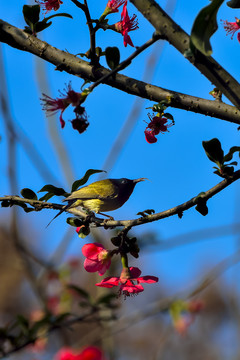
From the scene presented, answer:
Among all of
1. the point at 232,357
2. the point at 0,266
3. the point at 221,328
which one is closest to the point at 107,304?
the point at 232,357

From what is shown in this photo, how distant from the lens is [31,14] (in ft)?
4.52

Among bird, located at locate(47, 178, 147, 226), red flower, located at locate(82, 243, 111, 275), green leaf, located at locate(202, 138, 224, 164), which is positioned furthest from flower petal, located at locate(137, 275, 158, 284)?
bird, located at locate(47, 178, 147, 226)

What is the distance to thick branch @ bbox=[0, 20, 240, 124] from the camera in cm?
123

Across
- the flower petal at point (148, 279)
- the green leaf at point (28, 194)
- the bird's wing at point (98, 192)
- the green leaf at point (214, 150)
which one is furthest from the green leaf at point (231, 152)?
the bird's wing at point (98, 192)

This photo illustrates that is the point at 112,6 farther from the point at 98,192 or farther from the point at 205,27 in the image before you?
the point at 98,192

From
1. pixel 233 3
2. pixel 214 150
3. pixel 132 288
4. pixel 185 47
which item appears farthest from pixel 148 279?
pixel 233 3

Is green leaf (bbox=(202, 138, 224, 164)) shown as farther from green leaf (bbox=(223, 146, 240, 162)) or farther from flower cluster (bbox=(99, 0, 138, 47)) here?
Result: flower cluster (bbox=(99, 0, 138, 47))

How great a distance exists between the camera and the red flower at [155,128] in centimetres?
152

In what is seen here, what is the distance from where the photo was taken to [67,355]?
292 centimetres

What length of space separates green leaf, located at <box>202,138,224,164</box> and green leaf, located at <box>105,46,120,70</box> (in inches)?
13.6

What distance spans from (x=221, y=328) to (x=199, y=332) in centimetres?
132

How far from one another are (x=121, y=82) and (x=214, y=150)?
1.11ft

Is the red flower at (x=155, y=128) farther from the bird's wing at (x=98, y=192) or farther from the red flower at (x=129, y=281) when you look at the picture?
the bird's wing at (x=98, y=192)

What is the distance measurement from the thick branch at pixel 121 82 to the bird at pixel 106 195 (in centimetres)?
104
